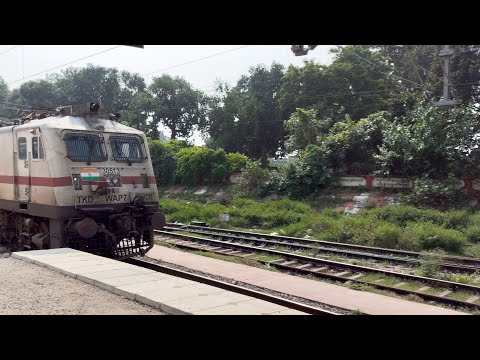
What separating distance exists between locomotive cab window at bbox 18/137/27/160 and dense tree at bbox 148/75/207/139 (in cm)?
3591

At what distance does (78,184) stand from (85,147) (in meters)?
0.90

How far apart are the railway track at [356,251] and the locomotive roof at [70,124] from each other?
5461mm

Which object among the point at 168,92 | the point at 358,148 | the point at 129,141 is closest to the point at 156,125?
the point at 168,92

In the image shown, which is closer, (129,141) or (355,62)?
(129,141)

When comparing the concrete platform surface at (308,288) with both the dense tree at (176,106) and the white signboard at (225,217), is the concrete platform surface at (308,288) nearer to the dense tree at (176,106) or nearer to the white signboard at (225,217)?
the white signboard at (225,217)

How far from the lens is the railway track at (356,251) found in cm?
1066

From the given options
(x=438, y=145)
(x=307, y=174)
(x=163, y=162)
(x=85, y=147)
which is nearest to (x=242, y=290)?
(x=85, y=147)

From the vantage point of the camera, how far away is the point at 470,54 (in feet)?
80.0

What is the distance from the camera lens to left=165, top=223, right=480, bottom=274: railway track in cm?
1066

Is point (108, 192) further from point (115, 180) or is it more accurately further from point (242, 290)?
point (242, 290)
